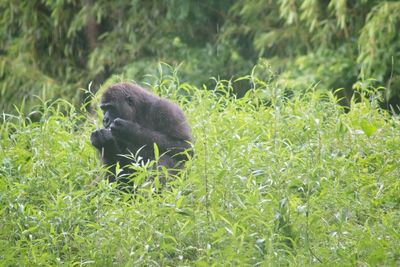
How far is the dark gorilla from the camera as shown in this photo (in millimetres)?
4934

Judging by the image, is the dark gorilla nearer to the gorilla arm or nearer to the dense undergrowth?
the gorilla arm

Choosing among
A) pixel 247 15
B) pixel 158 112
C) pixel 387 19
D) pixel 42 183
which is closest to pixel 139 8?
pixel 247 15

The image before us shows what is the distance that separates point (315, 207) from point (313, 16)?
491cm

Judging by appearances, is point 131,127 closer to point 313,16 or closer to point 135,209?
point 135,209

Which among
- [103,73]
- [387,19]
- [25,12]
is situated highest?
[387,19]

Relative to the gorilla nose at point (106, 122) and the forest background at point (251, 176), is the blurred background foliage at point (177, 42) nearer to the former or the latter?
the forest background at point (251, 176)

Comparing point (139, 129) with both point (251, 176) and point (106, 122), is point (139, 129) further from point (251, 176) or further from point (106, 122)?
point (251, 176)

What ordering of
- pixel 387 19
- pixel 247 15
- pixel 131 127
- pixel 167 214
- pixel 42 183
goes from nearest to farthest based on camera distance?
1. pixel 167 214
2. pixel 42 183
3. pixel 131 127
4. pixel 387 19
5. pixel 247 15

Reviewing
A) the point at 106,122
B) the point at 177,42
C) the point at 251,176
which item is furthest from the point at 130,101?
the point at 177,42

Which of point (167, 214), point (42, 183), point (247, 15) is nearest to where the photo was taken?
point (167, 214)

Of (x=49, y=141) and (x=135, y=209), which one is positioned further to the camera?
(x=49, y=141)

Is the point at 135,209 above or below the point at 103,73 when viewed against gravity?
above

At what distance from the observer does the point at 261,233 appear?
335 centimetres

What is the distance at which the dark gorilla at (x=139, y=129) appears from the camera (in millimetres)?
4934
